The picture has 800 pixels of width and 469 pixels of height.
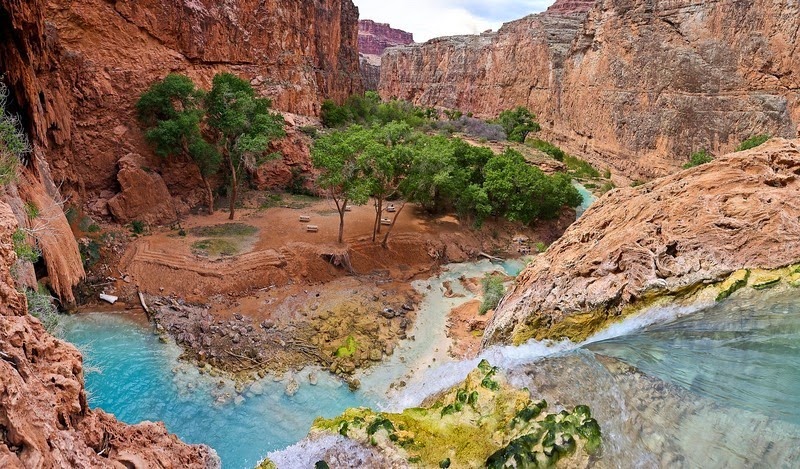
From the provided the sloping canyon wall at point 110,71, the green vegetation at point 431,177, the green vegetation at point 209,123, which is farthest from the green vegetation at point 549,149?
the green vegetation at point 209,123

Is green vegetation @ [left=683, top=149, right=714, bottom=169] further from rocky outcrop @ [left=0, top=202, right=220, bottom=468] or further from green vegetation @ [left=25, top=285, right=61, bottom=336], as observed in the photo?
green vegetation @ [left=25, top=285, right=61, bottom=336]

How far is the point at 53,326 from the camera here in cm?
1062

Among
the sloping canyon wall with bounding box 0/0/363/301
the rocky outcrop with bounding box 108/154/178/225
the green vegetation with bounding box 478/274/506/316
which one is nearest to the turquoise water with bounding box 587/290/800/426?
the green vegetation with bounding box 478/274/506/316

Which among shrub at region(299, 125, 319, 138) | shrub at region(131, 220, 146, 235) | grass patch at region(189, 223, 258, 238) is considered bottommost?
grass patch at region(189, 223, 258, 238)

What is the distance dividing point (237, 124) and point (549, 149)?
35.8 meters

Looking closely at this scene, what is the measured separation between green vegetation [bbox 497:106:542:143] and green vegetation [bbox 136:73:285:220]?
35.1 metres

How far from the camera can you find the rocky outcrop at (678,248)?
812cm

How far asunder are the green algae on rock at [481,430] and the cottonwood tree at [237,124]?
63.3 ft

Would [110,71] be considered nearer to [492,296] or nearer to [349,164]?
[349,164]

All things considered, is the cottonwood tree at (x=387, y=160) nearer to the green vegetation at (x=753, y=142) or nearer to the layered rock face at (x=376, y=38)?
the green vegetation at (x=753, y=142)

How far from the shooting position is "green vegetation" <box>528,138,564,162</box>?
48.4m

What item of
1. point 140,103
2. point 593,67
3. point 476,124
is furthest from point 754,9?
point 140,103

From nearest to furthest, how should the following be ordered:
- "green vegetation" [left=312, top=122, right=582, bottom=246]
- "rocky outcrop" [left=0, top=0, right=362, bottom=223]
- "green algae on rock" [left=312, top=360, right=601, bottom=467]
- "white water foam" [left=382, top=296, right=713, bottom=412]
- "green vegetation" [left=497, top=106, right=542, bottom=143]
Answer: "green algae on rock" [left=312, top=360, right=601, bottom=467]
"white water foam" [left=382, top=296, right=713, bottom=412]
"rocky outcrop" [left=0, top=0, right=362, bottom=223]
"green vegetation" [left=312, top=122, right=582, bottom=246]
"green vegetation" [left=497, top=106, right=542, bottom=143]

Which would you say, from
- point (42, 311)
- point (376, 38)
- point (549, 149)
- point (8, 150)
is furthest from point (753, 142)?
point (376, 38)
